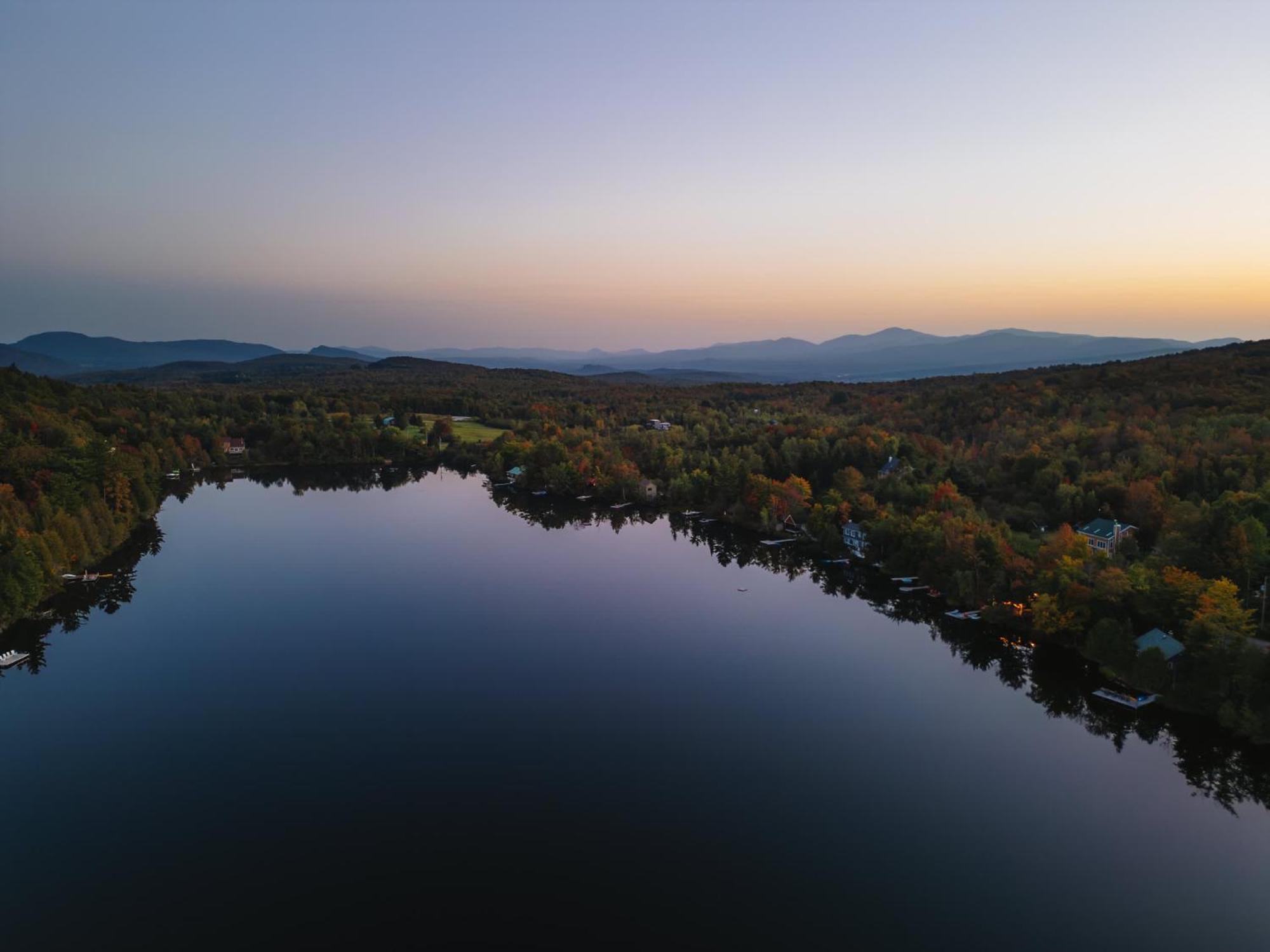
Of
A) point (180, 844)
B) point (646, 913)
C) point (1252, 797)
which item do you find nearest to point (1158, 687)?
point (1252, 797)

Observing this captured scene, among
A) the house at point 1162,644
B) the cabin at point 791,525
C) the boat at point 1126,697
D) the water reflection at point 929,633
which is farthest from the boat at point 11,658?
the house at point 1162,644

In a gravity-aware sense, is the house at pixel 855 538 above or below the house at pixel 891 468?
below

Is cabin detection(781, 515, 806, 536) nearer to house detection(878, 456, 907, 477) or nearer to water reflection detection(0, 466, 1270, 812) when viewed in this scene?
water reflection detection(0, 466, 1270, 812)

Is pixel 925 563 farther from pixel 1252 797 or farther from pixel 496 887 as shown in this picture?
pixel 496 887

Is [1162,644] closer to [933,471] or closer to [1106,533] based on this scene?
[1106,533]

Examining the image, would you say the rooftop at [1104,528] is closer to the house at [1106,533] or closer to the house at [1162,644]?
the house at [1106,533]

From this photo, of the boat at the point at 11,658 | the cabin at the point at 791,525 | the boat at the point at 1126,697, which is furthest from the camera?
the cabin at the point at 791,525

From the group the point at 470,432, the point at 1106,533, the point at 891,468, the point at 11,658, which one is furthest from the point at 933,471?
the point at 470,432
